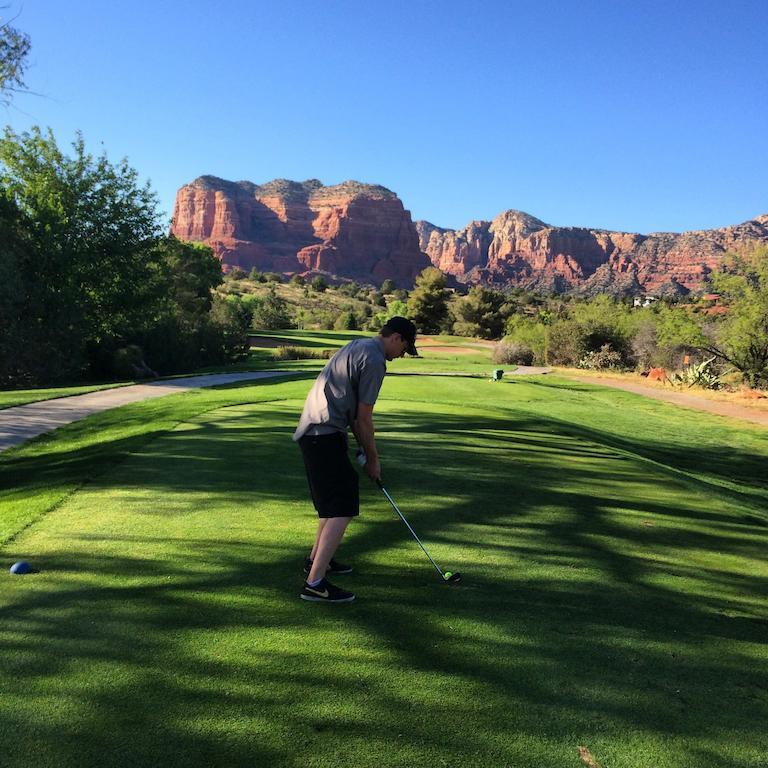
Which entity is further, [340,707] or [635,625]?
[635,625]

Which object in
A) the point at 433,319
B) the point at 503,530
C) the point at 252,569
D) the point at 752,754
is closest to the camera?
the point at 752,754

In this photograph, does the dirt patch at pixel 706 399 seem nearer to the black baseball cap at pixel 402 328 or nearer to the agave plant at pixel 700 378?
the agave plant at pixel 700 378

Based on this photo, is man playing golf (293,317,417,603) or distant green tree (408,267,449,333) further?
distant green tree (408,267,449,333)

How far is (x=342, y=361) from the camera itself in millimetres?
4523

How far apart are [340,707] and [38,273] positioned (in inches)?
1230

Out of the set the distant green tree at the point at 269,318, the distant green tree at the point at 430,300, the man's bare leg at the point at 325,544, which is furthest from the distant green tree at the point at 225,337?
the man's bare leg at the point at 325,544

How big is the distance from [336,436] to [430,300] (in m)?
70.0

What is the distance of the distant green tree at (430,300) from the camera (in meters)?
72.6

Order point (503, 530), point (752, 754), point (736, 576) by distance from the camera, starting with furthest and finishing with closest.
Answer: point (503, 530)
point (736, 576)
point (752, 754)

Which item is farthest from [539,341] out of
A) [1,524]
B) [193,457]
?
[1,524]

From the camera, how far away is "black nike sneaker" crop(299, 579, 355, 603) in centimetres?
445

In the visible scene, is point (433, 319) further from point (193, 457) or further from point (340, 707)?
point (340, 707)

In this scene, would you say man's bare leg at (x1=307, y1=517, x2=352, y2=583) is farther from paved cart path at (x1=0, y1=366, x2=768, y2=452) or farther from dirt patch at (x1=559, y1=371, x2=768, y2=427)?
dirt patch at (x1=559, y1=371, x2=768, y2=427)

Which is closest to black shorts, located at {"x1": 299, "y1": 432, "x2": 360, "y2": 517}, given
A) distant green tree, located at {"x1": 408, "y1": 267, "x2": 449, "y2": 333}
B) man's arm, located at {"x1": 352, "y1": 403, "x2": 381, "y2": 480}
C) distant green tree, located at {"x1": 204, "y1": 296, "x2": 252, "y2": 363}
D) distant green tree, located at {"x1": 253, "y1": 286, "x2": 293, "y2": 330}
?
man's arm, located at {"x1": 352, "y1": 403, "x2": 381, "y2": 480}
